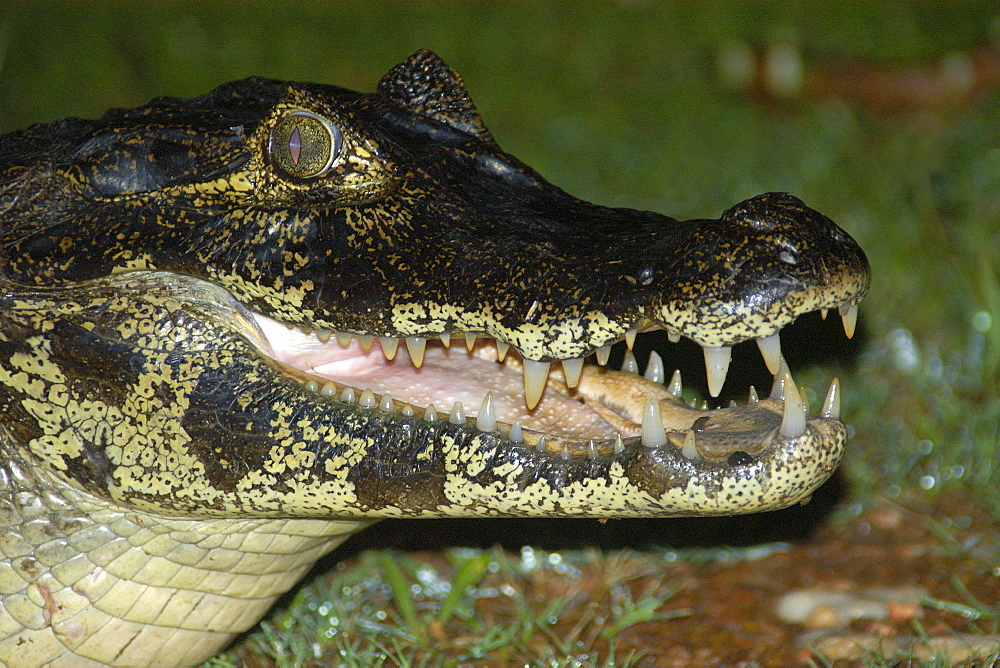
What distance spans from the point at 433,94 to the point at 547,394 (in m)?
0.98

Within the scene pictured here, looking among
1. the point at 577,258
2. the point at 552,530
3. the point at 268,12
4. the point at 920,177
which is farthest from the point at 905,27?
the point at 577,258

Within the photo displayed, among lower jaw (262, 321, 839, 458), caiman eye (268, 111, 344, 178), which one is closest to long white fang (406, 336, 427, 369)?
lower jaw (262, 321, 839, 458)

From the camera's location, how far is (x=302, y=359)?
2.62 metres

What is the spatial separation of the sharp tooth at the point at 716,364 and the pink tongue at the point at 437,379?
35 cm

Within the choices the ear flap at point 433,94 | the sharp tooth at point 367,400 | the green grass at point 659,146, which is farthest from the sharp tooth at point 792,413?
the ear flap at point 433,94

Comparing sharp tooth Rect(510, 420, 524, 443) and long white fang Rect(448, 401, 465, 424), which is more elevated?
long white fang Rect(448, 401, 465, 424)

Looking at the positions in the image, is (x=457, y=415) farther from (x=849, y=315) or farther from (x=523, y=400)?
(x=849, y=315)

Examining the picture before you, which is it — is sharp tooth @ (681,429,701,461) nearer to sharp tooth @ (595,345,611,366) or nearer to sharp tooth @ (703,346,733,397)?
sharp tooth @ (703,346,733,397)

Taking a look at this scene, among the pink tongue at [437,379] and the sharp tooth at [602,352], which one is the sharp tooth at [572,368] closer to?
the sharp tooth at [602,352]

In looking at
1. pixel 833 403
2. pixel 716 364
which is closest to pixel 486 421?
pixel 716 364

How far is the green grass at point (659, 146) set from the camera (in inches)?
124

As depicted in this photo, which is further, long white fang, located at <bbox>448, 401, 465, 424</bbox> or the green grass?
the green grass

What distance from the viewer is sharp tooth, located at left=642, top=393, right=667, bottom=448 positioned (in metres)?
2.05

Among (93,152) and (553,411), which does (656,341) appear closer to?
(553,411)
